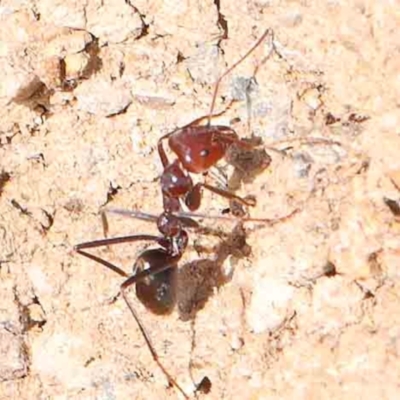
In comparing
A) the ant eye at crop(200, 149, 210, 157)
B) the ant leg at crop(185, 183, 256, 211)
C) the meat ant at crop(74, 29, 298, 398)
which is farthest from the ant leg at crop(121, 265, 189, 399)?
the ant eye at crop(200, 149, 210, 157)

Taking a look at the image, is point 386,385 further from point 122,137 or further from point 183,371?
point 122,137

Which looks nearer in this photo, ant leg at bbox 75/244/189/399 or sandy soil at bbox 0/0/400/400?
sandy soil at bbox 0/0/400/400

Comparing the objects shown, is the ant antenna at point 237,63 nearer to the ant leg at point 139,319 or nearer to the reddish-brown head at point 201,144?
the reddish-brown head at point 201,144

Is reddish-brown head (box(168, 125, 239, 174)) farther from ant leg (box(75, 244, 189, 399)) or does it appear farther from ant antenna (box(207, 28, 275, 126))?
ant leg (box(75, 244, 189, 399))

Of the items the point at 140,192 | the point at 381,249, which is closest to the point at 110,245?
the point at 140,192

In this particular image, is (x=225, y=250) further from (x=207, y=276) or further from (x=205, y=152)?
(x=205, y=152)

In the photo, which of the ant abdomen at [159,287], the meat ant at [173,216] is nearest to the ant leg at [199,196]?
the meat ant at [173,216]

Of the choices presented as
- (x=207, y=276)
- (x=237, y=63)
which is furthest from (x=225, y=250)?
(x=237, y=63)
